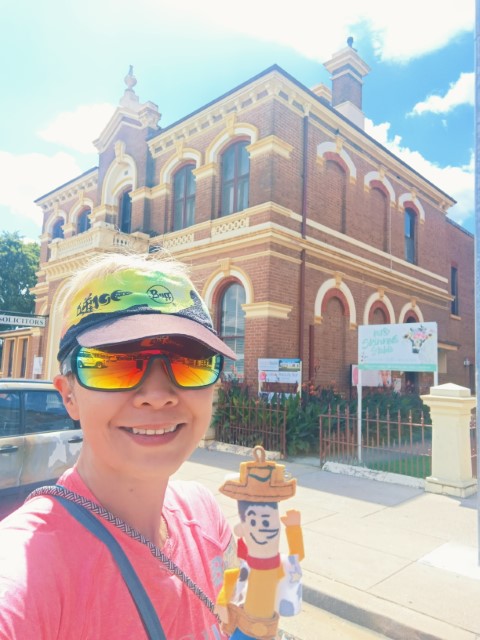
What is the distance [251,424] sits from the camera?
33.8 ft

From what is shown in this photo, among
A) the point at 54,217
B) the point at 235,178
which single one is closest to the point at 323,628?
the point at 235,178

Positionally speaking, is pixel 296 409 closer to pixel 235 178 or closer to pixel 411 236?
pixel 235 178

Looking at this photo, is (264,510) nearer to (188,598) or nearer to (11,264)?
(188,598)

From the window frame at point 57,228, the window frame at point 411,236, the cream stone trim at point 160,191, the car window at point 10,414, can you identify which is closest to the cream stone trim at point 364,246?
the window frame at point 411,236

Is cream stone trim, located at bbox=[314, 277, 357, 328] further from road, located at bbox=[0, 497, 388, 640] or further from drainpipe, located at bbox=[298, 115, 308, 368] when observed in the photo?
road, located at bbox=[0, 497, 388, 640]

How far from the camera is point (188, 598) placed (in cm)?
116

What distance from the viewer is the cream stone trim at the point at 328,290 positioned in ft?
43.3

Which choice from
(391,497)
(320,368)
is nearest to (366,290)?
(320,368)

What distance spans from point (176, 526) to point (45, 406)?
4.53m

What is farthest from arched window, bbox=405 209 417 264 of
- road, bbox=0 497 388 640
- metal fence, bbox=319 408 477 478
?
road, bbox=0 497 388 640

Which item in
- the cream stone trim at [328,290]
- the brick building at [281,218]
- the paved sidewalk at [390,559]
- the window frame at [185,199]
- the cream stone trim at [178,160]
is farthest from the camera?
the window frame at [185,199]

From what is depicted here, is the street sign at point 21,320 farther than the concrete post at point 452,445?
Yes

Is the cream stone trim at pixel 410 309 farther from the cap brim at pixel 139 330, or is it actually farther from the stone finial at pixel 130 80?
the cap brim at pixel 139 330

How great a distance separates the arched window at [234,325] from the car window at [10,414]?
24.9ft
